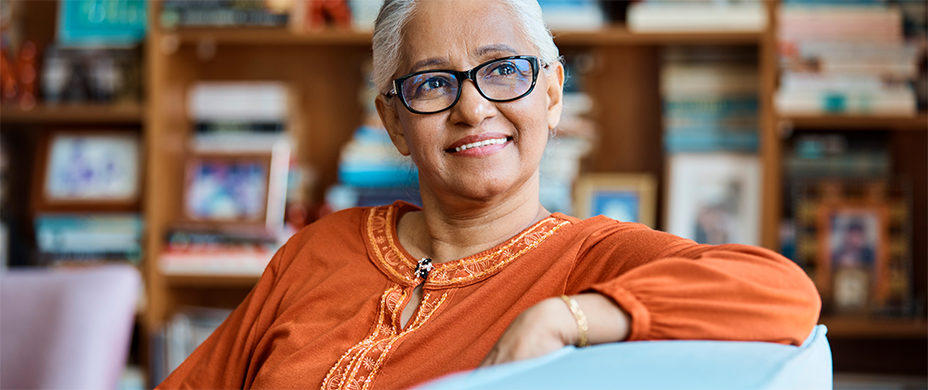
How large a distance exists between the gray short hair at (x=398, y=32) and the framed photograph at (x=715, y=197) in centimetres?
115

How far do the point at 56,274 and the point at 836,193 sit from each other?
1917 mm

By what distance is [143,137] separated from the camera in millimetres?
2348

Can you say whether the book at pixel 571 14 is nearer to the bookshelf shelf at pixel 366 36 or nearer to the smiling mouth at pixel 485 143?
the bookshelf shelf at pixel 366 36

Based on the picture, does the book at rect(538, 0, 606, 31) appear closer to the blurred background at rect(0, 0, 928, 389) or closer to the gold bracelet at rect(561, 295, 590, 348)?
the blurred background at rect(0, 0, 928, 389)

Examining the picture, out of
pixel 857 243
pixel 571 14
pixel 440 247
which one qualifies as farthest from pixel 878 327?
pixel 440 247

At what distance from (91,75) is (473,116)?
1746mm

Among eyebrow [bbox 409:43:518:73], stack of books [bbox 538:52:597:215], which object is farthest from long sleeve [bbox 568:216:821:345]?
stack of books [bbox 538:52:597:215]

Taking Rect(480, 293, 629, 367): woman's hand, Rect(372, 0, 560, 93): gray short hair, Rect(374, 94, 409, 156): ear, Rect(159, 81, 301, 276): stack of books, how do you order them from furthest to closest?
Rect(159, 81, 301, 276): stack of books, Rect(374, 94, 409, 156): ear, Rect(372, 0, 560, 93): gray short hair, Rect(480, 293, 629, 367): woman's hand

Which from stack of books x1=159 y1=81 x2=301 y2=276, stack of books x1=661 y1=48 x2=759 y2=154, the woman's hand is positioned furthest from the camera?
stack of books x1=159 y1=81 x2=301 y2=276

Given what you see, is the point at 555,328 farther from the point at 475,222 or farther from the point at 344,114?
the point at 344,114

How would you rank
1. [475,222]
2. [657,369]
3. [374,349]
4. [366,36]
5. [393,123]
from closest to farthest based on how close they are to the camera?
[657,369], [374,349], [475,222], [393,123], [366,36]

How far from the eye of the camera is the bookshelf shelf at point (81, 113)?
7.40ft

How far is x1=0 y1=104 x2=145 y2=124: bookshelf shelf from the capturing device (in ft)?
7.40

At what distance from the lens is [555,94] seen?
1.16 metres
